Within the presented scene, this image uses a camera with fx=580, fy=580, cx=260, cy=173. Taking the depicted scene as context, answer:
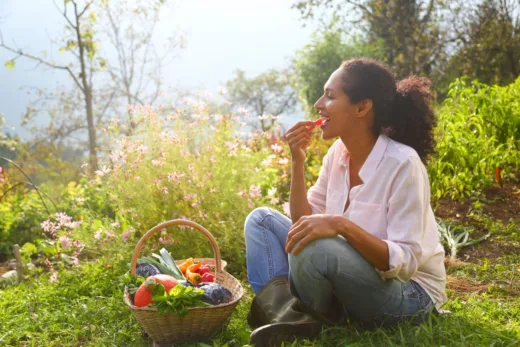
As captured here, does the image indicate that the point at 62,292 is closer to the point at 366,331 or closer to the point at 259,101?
the point at 366,331

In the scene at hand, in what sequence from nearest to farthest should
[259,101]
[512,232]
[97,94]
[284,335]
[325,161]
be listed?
[284,335] < [325,161] < [512,232] < [97,94] < [259,101]

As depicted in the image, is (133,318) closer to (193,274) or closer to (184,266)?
(184,266)

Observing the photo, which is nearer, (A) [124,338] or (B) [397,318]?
(B) [397,318]

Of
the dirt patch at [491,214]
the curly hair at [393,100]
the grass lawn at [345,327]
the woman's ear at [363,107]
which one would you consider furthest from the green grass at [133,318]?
the woman's ear at [363,107]

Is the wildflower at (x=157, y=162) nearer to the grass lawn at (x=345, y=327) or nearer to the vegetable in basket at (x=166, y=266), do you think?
the grass lawn at (x=345, y=327)

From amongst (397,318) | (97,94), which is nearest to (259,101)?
(97,94)

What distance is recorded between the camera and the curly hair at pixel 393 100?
2.34 metres

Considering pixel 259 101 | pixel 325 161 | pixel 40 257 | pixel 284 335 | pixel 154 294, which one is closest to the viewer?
pixel 284 335

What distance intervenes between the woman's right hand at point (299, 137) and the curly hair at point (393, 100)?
0.94 ft

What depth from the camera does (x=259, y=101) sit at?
1866 cm

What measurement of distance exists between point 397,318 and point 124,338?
128cm

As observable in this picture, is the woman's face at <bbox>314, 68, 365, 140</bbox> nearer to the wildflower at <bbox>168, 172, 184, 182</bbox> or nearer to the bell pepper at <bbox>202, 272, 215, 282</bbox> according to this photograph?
the bell pepper at <bbox>202, 272, 215, 282</bbox>

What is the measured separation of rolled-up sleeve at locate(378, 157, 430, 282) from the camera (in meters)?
2.05

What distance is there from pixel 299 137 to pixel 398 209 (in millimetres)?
624
